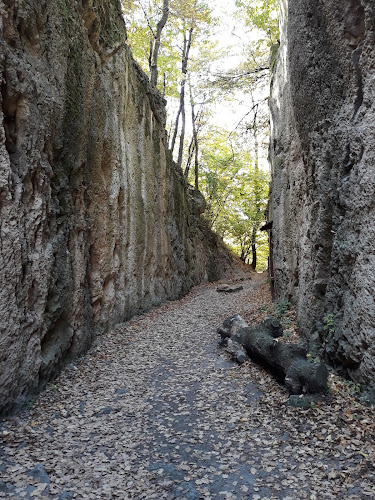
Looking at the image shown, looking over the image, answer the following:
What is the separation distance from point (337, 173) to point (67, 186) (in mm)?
5461

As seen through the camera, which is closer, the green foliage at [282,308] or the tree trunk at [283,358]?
the tree trunk at [283,358]

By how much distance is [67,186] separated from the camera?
771 centimetres

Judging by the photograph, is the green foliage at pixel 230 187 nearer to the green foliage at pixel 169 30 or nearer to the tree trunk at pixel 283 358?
the green foliage at pixel 169 30

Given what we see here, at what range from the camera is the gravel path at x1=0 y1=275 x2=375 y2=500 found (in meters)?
4.01

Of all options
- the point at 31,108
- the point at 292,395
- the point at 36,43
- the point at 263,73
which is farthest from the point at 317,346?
the point at 263,73

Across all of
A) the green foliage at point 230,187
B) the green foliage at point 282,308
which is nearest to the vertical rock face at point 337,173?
the green foliage at point 282,308

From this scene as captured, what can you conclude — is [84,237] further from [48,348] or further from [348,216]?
[348,216]

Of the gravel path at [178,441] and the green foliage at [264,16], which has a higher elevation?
the green foliage at [264,16]

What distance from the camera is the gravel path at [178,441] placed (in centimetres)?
401

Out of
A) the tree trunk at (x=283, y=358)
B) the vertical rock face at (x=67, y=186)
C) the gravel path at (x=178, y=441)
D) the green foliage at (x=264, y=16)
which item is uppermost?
the green foliage at (x=264, y=16)

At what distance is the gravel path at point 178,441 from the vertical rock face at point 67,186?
855mm

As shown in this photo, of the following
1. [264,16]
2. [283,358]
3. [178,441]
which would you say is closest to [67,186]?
[178,441]

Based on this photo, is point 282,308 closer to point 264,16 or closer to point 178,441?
point 178,441

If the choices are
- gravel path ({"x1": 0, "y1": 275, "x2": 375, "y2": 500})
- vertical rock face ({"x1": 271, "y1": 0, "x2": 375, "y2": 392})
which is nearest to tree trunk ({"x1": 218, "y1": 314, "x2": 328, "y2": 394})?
gravel path ({"x1": 0, "y1": 275, "x2": 375, "y2": 500})
